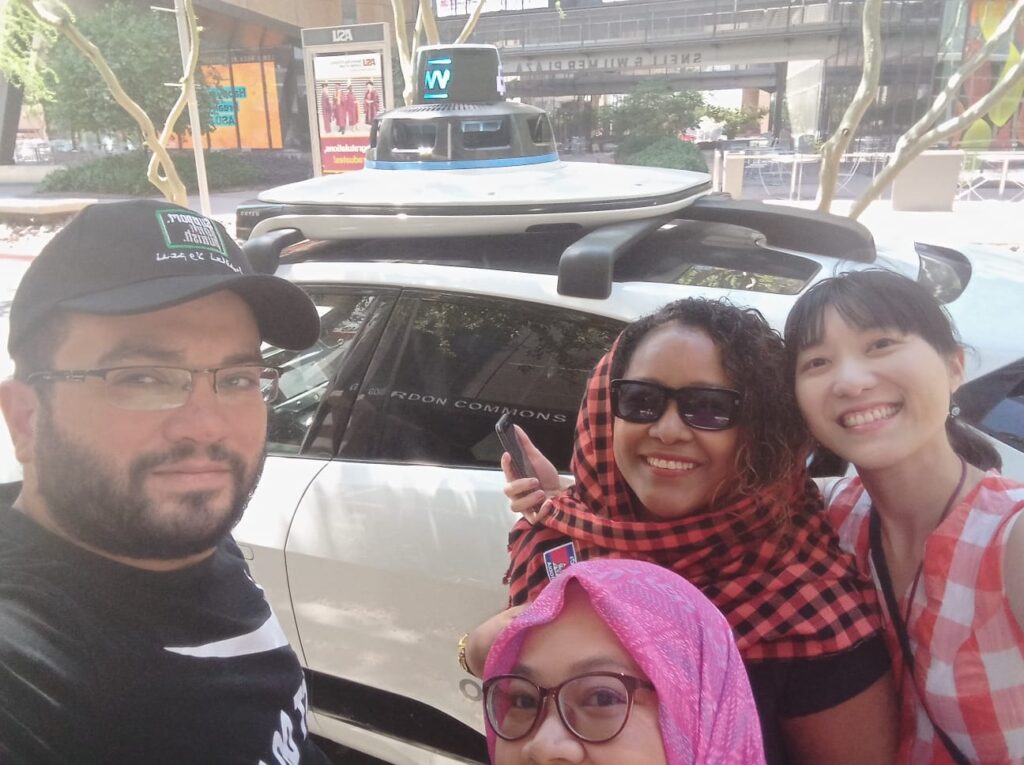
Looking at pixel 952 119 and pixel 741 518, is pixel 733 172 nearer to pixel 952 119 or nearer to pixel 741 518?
pixel 952 119

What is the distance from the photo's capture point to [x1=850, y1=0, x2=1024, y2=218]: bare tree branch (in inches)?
167

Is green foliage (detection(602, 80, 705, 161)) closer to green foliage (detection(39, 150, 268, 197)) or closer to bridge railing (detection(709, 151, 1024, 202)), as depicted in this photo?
bridge railing (detection(709, 151, 1024, 202))

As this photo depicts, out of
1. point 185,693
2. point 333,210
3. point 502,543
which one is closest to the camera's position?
point 185,693

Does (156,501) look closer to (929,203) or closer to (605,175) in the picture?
(605,175)

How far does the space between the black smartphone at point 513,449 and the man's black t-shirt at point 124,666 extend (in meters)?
0.67

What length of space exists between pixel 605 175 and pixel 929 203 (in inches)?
517

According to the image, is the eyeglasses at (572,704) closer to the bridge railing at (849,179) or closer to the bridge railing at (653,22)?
the bridge railing at (849,179)

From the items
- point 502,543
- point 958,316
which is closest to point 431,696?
point 502,543

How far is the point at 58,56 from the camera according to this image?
19.1m

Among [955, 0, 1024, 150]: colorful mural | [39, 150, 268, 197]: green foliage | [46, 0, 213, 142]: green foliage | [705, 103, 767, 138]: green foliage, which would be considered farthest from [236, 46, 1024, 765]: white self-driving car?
[705, 103, 767, 138]: green foliage

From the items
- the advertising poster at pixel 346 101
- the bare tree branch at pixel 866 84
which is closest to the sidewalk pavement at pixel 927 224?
the advertising poster at pixel 346 101

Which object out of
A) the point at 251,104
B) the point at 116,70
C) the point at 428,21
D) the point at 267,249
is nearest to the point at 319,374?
the point at 267,249

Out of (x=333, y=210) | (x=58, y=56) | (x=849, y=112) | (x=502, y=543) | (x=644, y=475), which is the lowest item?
(x=502, y=543)

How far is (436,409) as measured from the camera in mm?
2232
